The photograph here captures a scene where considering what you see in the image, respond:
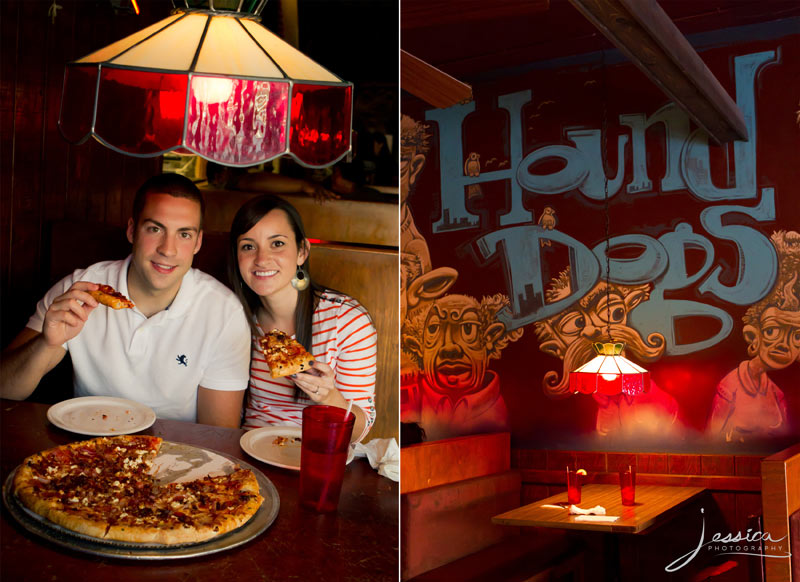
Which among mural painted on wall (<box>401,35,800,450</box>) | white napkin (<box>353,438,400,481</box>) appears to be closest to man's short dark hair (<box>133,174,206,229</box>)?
white napkin (<box>353,438,400,481</box>)

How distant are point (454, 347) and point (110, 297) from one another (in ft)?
12.0

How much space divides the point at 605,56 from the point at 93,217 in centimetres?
384

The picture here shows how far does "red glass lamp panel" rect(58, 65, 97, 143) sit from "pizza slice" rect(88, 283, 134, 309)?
250 mm

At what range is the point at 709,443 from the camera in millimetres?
3961

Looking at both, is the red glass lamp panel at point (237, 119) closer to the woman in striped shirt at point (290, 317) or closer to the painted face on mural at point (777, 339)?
the woman in striped shirt at point (290, 317)

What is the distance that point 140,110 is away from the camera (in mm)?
1221

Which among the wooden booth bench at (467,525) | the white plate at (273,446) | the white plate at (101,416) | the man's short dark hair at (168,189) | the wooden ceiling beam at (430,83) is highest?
the wooden ceiling beam at (430,83)

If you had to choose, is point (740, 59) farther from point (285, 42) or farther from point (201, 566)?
point (201, 566)

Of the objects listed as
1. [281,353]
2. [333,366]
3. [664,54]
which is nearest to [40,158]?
[281,353]

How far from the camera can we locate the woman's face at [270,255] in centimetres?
127

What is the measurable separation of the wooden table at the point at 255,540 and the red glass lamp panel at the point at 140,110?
1.55 ft

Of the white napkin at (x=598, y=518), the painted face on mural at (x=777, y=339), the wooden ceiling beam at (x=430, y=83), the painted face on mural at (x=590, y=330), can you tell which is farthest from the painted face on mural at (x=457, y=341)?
the wooden ceiling beam at (x=430, y=83)

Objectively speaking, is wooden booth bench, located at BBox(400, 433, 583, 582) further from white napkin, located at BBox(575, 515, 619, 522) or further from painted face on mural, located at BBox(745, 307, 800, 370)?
painted face on mural, located at BBox(745, 307, 800, 370)

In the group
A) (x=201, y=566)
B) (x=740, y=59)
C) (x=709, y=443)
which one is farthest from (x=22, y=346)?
(x=740, y=59)
